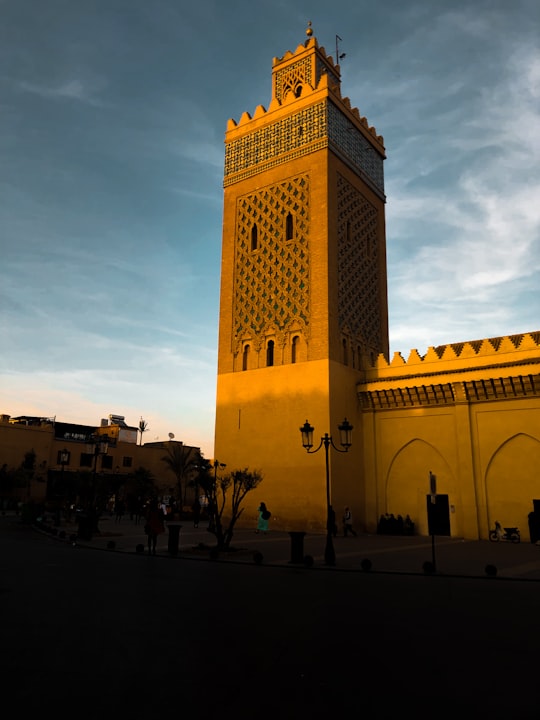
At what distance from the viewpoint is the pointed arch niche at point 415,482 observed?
20.5 meters

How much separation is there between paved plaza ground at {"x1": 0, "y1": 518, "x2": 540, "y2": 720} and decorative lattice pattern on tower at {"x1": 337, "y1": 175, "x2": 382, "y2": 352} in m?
13.6

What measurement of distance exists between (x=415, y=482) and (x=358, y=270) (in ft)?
29.2

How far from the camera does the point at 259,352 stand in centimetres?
2305

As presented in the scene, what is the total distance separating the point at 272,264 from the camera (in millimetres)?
23344

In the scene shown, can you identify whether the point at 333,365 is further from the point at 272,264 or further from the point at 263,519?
the point at 263,519

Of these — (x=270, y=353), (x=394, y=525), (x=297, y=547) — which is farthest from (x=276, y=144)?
(x=297, y=547)

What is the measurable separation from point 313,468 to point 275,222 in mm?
10329

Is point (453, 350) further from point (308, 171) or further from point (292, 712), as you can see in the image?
point (292, 712)

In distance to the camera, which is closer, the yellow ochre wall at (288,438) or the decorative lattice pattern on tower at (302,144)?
the yellow ochre wall at (288,438)

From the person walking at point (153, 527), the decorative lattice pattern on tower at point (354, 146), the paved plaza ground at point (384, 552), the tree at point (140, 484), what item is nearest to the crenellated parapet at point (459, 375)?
the paved plaza ground at point (384, 552)

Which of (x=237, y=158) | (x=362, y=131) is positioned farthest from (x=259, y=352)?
(x=362, y=131)

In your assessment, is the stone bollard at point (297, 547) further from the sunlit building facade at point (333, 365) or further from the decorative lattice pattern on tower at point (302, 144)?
the decorative lattice pattern on tower at point (302, 144)

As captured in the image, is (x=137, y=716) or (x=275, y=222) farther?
(x=275, y=222)

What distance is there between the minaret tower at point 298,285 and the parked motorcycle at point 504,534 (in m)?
4.86
